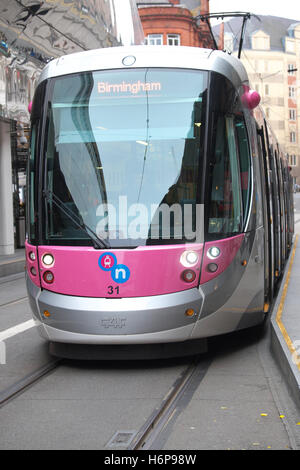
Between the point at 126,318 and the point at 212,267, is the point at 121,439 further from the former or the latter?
the point at 212,267

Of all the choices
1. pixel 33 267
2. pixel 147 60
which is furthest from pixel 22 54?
pixel 33 267

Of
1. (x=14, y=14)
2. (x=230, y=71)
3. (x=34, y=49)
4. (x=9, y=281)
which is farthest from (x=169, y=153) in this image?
(x=34, y=49)

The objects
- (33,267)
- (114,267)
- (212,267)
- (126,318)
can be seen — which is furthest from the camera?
(33,267)

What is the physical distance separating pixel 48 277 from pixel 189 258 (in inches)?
53.9

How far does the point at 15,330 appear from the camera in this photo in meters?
8.99

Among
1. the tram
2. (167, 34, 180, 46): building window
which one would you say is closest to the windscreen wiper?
the tram

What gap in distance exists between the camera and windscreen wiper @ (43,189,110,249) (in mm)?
6609

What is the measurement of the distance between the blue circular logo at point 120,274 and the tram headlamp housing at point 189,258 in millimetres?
517

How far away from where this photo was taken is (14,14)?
62.4 feet

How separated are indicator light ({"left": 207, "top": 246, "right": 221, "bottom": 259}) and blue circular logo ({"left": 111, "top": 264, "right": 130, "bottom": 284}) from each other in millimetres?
794

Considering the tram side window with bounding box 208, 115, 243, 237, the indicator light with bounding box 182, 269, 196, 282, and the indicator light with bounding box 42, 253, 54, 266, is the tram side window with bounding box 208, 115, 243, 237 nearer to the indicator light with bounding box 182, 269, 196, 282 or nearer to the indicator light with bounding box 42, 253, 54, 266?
the indicator light with bounding box 182, 269, 196, 282

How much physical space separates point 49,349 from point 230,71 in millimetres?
3396

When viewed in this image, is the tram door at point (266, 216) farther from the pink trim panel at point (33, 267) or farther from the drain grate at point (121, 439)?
the drain grate at point (121, 439)

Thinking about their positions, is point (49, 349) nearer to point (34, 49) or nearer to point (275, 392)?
point (275, 392)
